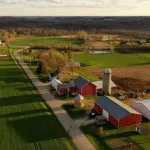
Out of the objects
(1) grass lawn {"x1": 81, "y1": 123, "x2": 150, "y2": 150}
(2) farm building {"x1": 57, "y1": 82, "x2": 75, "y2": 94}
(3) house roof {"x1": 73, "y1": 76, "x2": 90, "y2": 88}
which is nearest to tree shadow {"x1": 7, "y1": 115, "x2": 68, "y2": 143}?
(1) grass lawn {"x1": 81, "y1": 123, "x2": 150, "y2": 150}

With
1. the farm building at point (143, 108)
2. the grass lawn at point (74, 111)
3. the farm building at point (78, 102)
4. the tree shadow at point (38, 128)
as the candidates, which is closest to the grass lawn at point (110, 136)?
the tree shadow at point (38, 128)

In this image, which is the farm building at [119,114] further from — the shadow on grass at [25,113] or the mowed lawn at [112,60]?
the mowed lawn at [112,60]

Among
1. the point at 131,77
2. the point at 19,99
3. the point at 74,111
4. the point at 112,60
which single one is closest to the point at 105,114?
the point at 74,111

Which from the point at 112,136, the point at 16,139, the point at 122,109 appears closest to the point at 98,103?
the point at 122,109

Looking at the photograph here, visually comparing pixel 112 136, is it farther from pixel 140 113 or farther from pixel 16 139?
pixel 16 139

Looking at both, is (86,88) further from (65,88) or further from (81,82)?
(65,88)

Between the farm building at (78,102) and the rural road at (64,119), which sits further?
the farm building at (78,102)
